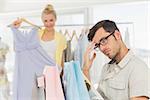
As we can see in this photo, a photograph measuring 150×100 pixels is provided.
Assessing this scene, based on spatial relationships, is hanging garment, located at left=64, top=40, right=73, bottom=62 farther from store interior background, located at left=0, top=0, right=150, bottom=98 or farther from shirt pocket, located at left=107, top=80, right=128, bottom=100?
shirt pocket, located at left=107, top=80, right=128, bottom=100

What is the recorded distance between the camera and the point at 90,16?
116cm

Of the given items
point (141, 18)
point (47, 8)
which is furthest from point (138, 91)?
point (47, 8)

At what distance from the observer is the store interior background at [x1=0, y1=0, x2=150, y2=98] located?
1.12 m

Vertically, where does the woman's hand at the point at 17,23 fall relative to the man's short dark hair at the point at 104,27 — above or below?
above

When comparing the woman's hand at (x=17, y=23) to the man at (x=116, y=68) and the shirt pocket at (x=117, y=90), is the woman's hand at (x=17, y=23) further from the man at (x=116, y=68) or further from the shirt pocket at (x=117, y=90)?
the shirt pocket at (x=117, y=90)

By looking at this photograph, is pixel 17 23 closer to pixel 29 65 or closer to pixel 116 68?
pixel 29 65

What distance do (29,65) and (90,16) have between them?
0.33 m

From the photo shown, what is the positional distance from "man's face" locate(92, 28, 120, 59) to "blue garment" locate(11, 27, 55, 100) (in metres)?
0.21

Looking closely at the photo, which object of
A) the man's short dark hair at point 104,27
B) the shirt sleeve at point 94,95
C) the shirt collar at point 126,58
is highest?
the man's short dark hair at point 104,27

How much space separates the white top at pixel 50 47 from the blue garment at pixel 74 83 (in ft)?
0.28

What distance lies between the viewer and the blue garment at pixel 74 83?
110cm

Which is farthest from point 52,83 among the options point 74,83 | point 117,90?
point 117,90

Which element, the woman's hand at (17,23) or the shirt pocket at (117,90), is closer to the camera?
the shirt pocket at (117,90)

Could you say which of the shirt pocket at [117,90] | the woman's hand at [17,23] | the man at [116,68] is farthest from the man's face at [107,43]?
the woman's hand at [17,23]
